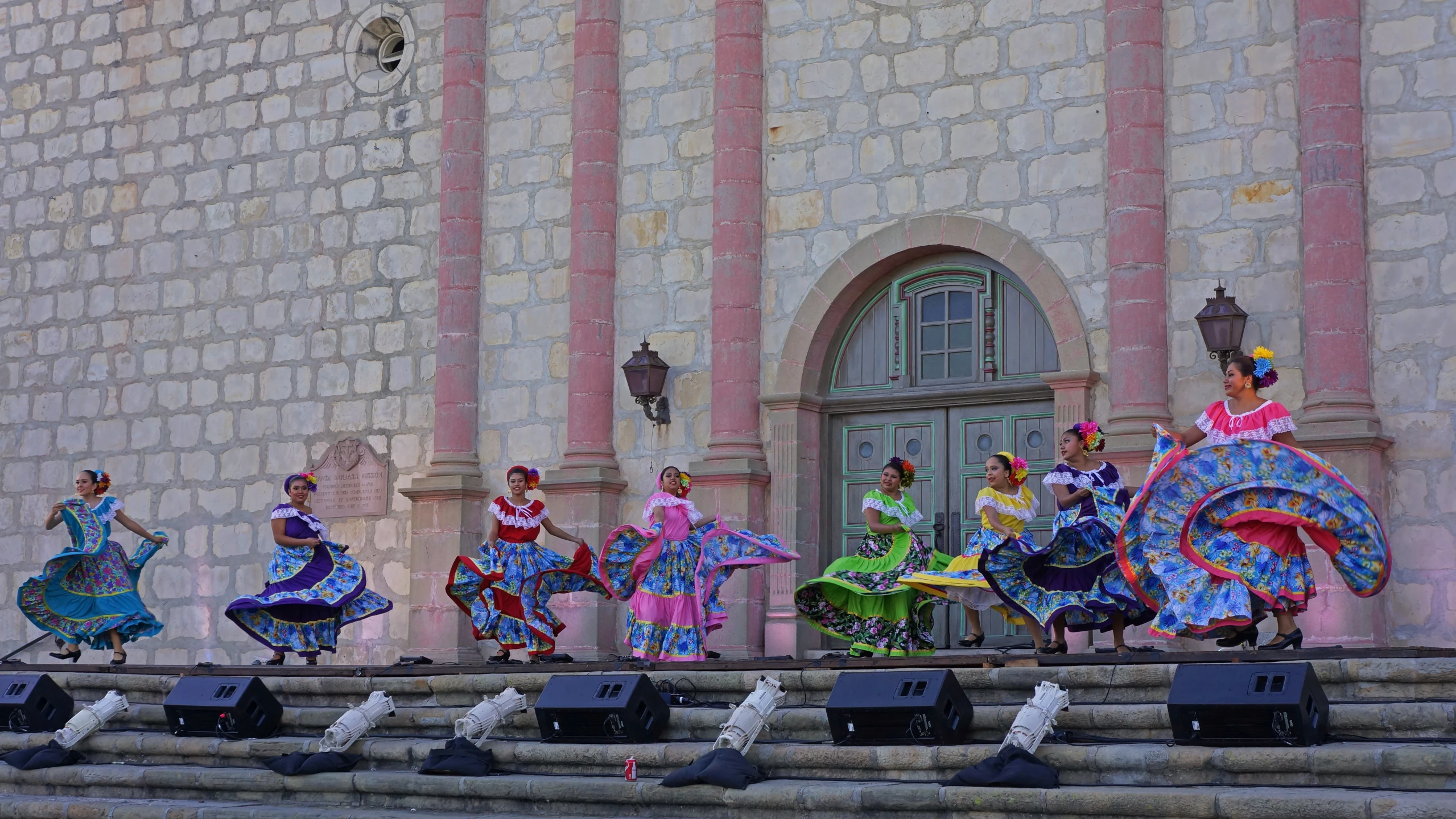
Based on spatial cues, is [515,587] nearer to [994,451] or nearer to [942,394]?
[942,394]

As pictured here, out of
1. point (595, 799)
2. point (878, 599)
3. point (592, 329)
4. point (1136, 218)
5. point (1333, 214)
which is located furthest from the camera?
point (592, 329)

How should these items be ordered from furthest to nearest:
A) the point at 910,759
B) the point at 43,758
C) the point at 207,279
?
the point at 207,279
the point at 43,758
the point at 910,759

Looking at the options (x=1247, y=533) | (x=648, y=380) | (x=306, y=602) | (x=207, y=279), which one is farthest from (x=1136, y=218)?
(x=207, y=279)

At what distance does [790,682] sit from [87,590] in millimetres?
6512

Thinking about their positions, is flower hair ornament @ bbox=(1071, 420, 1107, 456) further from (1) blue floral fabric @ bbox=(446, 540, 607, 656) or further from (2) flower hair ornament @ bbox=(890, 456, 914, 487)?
(1) blue floral fabric @ bbox=(446, 540, 607, 656)

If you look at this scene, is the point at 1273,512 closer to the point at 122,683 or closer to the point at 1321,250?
the point at 1321,250

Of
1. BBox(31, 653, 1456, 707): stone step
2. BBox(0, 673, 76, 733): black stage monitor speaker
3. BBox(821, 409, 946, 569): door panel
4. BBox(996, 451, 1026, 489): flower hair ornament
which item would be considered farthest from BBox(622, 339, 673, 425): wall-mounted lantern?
BBox(0, 673, 76, 733): black stage monitor speaker

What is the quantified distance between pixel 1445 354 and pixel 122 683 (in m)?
8.88

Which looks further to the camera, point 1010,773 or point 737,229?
point 737,229

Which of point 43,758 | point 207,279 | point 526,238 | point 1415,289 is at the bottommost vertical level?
point 43,758

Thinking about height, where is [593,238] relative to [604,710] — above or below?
above

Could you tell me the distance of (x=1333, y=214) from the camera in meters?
11.5

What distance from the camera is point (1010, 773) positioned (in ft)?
25.2

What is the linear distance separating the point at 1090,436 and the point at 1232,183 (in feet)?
8.81
